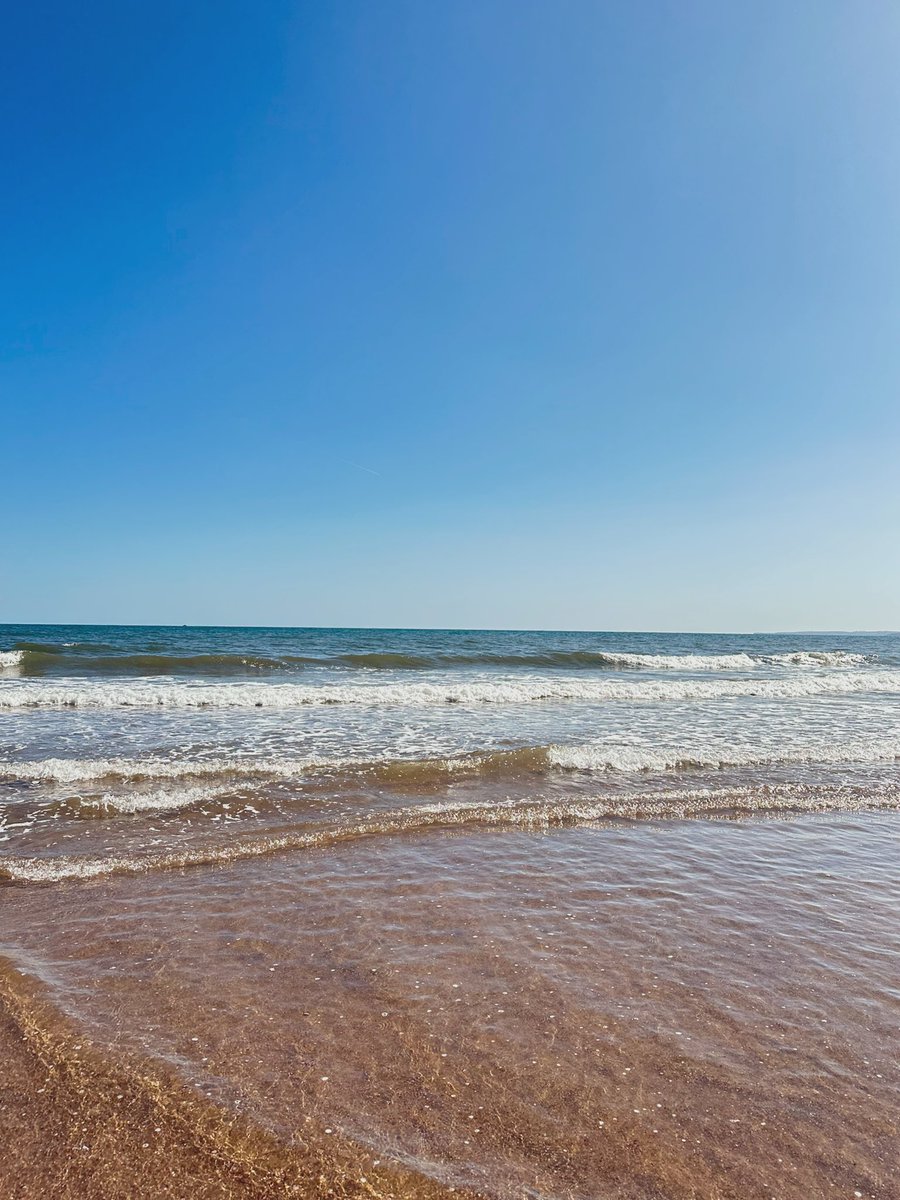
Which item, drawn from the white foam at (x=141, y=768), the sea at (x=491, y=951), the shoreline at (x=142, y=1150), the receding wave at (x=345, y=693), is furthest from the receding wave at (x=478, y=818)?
the receding wave at (x=345, y=693)

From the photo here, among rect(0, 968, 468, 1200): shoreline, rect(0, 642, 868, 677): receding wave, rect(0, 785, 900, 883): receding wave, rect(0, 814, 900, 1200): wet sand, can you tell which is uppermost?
rect(0, 642, 868, 677): receding wave

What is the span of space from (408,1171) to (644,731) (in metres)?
11.8

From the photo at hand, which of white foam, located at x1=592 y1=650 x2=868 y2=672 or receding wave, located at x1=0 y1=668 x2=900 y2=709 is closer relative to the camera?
receding wave, located at x1=0 y1=668 x2=900 y2=709

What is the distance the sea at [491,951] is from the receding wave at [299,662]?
1756 centimetres

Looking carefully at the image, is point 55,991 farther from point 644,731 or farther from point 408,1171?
point 644,731

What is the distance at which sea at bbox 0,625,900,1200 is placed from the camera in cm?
265

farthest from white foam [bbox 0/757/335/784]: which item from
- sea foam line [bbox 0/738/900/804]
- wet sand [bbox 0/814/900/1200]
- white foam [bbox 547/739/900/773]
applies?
white foam [bbox 547/739/900/773]

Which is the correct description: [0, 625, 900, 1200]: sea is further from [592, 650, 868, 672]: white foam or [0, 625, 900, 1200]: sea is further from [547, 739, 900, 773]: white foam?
[592, 650, 868, 672]: white foam

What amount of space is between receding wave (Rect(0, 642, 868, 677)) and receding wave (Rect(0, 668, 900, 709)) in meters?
4.82

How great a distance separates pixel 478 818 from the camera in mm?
7484

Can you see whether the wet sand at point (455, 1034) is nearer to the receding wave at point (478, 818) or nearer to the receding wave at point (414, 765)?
the receding wave at point (478, 818)

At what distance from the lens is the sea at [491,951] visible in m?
2.65

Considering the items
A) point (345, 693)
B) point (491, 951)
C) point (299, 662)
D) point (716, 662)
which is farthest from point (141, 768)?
point (716, 662)

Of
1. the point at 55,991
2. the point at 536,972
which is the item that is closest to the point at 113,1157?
the point at 55,991
